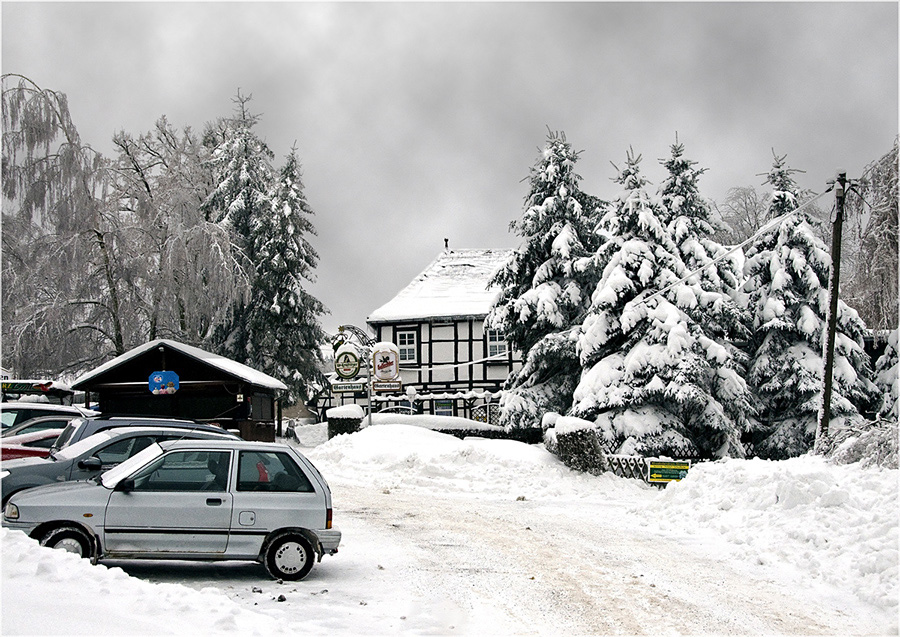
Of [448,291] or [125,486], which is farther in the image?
[448,291]

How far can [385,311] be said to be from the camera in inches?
1989

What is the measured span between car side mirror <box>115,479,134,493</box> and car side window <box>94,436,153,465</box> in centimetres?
314

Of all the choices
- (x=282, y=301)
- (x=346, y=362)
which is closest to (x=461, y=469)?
(x=346, y=362)

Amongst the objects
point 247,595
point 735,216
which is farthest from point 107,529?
point 735,216

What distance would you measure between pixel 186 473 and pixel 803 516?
9.36 meters

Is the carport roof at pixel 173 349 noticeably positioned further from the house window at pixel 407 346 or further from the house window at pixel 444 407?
the house window at pixel 444 407

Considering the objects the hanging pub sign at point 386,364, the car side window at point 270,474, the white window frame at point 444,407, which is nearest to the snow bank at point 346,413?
the hanging pub sign at point 386,364

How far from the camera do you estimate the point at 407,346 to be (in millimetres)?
49875

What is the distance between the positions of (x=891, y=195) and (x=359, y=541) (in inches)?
791

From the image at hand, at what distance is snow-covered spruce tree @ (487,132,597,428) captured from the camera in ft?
106

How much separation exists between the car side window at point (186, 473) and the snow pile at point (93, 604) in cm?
180

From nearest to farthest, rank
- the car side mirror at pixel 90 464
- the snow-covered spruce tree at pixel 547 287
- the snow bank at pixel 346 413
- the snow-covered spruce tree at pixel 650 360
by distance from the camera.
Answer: the car side mirror at pixel 90 464 < the snow-covered spruce tree at pixel 650 360 < the snow bank at pixel 346 413 < the snow-covered spruce tree at pixel 547 287

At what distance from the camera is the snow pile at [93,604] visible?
6285 mm

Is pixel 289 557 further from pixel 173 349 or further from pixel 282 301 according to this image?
pixel 282 301
